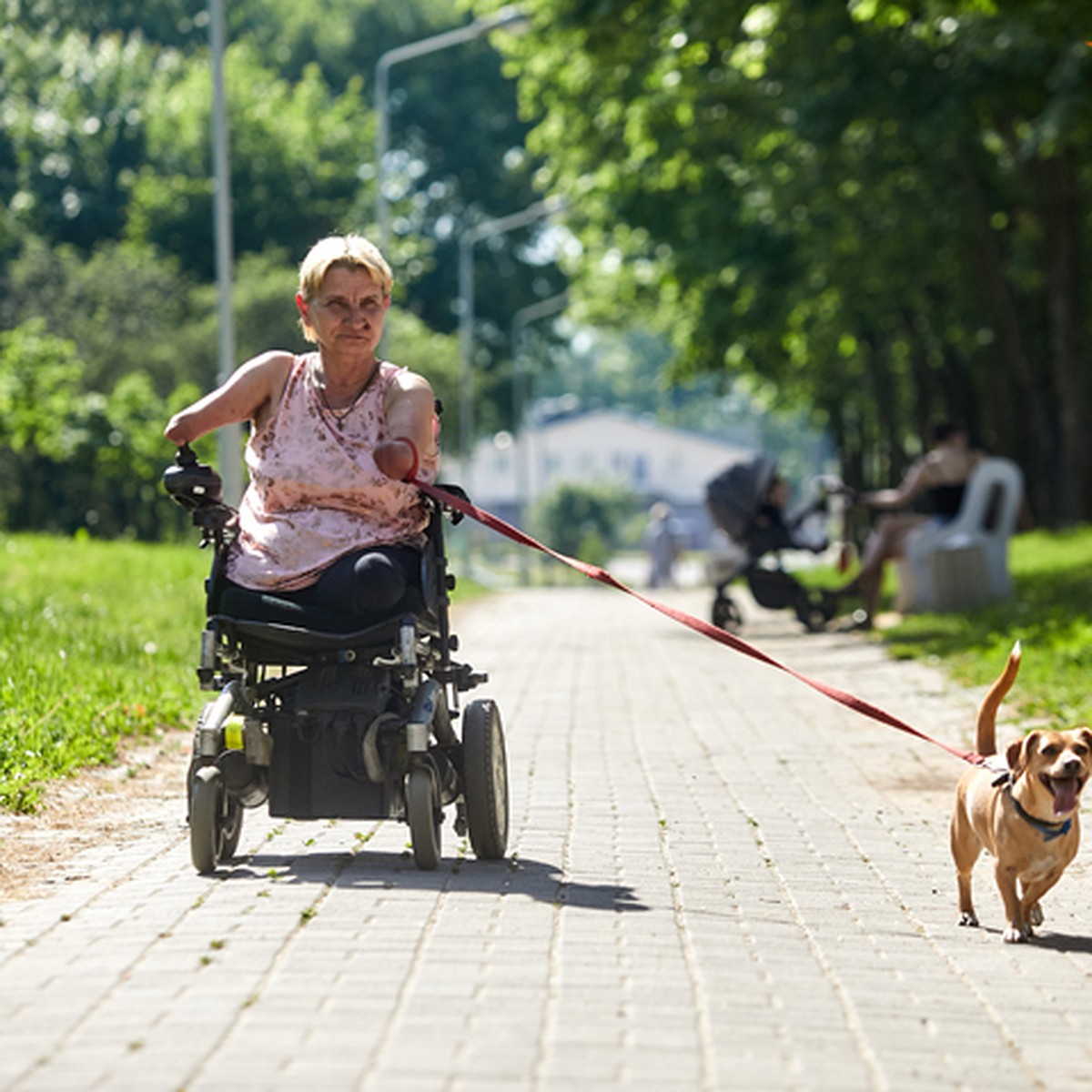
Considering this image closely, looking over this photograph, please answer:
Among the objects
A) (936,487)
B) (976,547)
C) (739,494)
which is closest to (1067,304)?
(936,487)

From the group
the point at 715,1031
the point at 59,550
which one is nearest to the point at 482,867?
the point at 715,1031

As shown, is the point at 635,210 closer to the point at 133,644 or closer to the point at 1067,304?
the point at 1067,304

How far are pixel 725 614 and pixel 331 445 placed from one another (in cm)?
1463

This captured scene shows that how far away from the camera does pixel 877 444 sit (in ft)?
163

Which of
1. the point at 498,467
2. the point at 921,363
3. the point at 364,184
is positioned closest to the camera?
the point at 921,363

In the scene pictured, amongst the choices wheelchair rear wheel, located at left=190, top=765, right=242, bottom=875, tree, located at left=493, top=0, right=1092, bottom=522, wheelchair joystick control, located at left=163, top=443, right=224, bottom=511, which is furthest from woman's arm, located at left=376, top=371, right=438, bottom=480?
tree, located at left=493, top=0, right=1092, bottom=522

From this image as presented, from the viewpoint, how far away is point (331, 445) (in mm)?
6820

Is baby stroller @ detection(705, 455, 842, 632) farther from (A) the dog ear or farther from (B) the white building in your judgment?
(B) the white building

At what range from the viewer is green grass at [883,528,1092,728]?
41.5 feet

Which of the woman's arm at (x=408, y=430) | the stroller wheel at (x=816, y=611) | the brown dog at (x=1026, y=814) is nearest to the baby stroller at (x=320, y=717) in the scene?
the woman's arm at (x=408, y=430)

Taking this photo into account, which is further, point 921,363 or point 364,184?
point 364,184

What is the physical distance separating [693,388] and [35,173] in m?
98.2

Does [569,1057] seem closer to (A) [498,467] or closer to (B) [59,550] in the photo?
(B) [59,550]

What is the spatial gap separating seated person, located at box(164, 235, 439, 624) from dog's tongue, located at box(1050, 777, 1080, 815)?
1.92 meters
